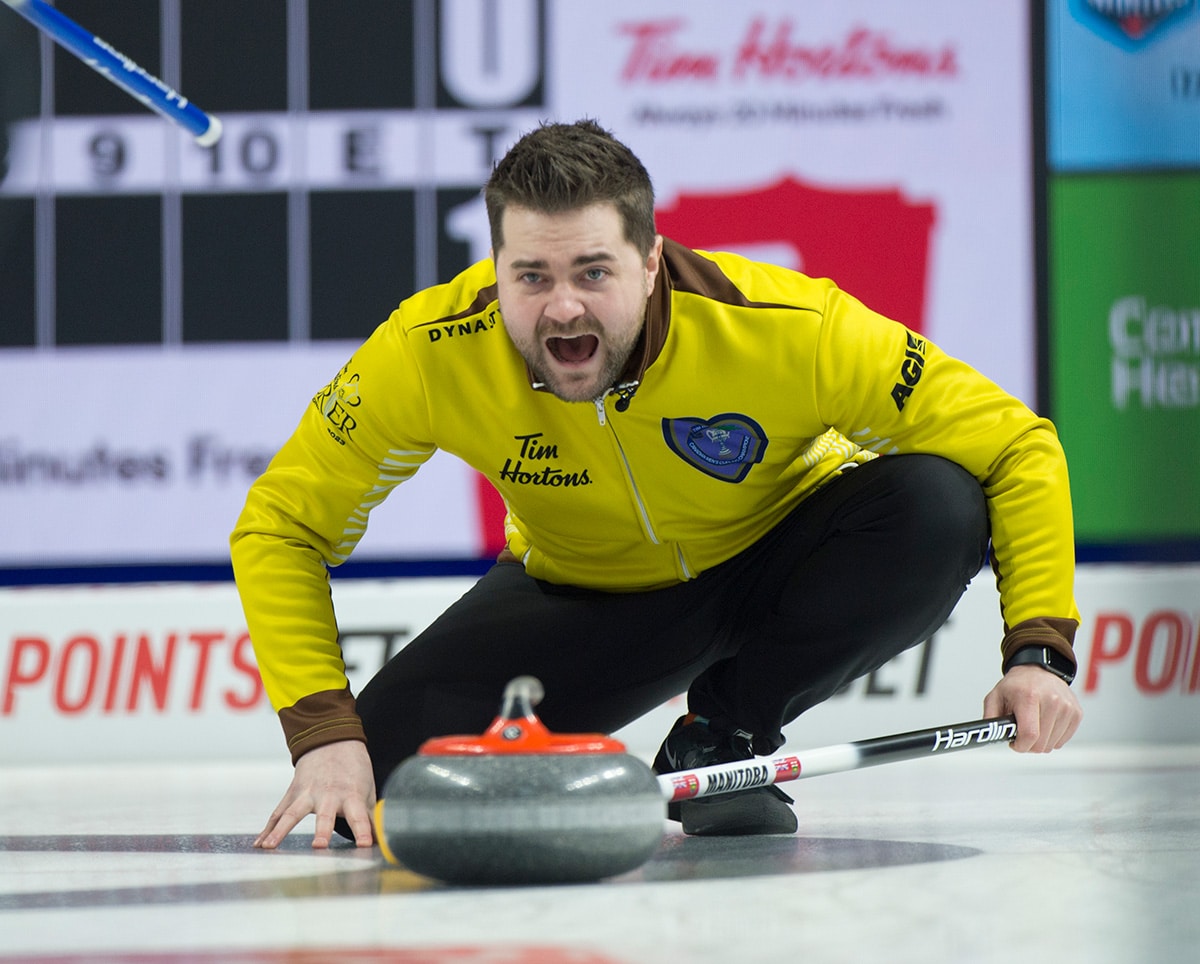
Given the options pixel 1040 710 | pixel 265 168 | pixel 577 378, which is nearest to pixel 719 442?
pixel 577 378

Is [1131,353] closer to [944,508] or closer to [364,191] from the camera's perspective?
[364,191]

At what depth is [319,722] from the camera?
183cm

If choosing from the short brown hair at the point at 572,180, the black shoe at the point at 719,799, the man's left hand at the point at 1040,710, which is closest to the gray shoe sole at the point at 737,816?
the black shoe at the point at 719,799

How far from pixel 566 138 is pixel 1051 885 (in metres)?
1.02

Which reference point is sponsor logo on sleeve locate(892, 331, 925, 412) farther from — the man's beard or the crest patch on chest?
the man's beard

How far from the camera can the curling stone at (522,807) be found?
1.39 metres

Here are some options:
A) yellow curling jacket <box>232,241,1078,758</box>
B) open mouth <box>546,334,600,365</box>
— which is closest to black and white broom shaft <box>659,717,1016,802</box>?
yellow curling jacket <box>232,241,1078,758</box>

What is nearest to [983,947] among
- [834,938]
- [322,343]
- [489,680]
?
[834,938]

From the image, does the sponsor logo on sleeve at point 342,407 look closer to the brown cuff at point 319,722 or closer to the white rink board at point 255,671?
the brown cuff at point 319,722

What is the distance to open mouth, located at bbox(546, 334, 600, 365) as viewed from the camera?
1870 mm

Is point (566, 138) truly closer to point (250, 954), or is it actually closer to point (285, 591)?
point (285, 591)

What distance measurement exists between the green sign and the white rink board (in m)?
0.37

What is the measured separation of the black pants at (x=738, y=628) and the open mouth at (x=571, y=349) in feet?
1.44

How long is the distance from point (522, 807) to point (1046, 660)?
734 mm
